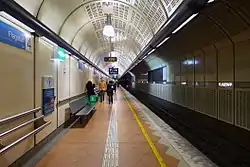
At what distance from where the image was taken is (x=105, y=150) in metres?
6.21

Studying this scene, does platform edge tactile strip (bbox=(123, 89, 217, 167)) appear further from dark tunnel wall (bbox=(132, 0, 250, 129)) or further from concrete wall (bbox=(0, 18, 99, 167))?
concrete wall (bbox=(0, 18, 99, 167))

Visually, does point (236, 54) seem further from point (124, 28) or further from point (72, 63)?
point (124, 28)

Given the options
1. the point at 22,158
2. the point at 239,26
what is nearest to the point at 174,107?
the point at 239,26

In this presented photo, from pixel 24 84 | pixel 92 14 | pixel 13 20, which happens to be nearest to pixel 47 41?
pixel 24 84

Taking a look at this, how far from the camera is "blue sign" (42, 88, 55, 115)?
22.8 feet

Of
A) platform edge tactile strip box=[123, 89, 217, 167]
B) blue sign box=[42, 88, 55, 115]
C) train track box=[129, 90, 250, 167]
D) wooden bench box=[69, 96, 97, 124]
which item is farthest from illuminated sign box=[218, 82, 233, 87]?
blue sign box=[42, 88, 55, 115]

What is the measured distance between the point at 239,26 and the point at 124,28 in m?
10.7

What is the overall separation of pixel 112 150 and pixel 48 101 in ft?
7.86

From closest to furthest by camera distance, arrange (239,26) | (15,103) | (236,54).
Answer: (15,103)
(239,26)
(236,54)

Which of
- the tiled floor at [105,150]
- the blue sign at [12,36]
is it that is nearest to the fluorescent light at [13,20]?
the blue sign at [12,36]

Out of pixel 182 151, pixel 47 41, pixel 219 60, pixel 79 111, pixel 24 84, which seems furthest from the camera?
pixel 79 111

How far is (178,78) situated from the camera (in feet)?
49.0

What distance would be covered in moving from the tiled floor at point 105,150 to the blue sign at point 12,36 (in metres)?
2.39

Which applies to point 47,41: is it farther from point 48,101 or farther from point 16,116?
point 16,116
